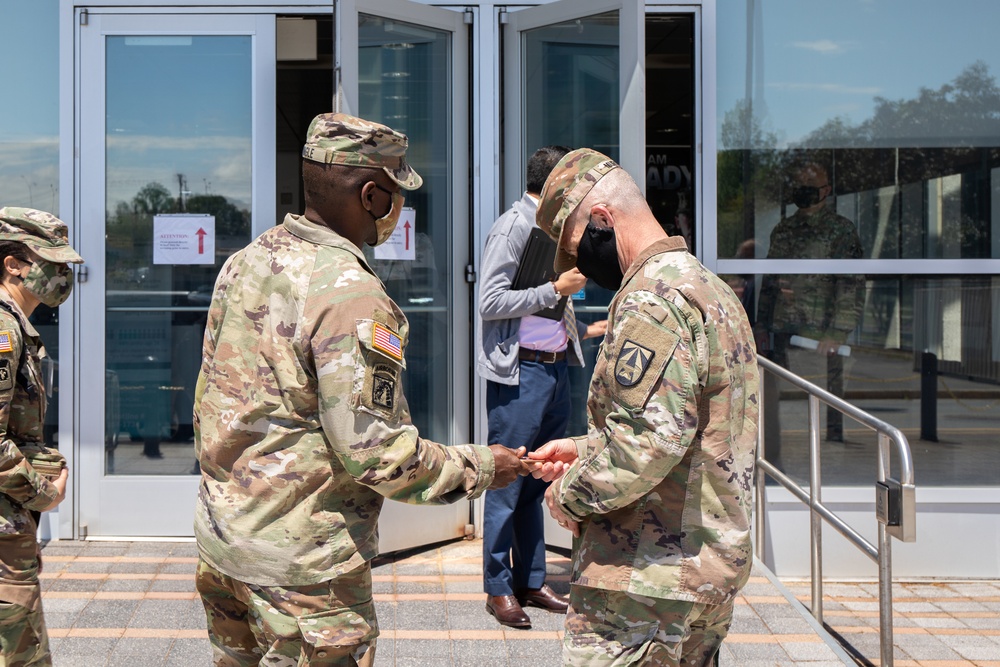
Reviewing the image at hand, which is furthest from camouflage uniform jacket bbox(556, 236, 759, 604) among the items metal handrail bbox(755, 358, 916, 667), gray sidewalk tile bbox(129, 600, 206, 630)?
gray sidewalk tile bbox(129, 600, 206, 630)

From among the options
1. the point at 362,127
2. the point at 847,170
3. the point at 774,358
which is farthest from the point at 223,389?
the point at 847,170

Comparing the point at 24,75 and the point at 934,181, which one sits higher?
the point at 24,75

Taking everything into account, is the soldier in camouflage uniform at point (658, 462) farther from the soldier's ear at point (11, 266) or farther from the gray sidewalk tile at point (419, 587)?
the gray sidewalk tile at point (419, 587)

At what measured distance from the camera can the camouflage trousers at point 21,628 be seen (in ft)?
9.47

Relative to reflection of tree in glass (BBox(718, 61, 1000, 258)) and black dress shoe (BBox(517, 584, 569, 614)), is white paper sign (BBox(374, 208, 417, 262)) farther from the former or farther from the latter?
black dress shoe (BBox(517, 584, 569, 614))

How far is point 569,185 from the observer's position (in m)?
2.56

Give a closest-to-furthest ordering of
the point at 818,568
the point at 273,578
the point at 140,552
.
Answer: the point at 273,578
the point at 818,568
the point at 140,552

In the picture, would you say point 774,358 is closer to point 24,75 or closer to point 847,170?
point 847,170

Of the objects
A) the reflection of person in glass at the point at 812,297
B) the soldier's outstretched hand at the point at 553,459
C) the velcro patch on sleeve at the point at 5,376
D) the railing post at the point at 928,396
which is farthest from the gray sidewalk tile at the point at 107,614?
the railing post at the point at 928,396

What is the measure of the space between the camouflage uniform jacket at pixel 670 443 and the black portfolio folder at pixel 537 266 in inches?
81.0

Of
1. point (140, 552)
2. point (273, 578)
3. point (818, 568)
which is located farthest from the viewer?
point (140, 552)

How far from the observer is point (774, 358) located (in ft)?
19.1

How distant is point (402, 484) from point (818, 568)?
9.38ft

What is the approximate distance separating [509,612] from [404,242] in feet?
6.91
